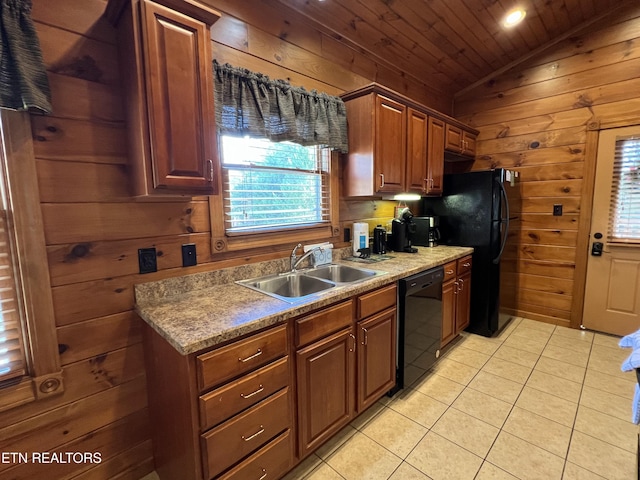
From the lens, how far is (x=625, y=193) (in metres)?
2.83

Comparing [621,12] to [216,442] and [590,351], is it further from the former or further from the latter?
[216,442]

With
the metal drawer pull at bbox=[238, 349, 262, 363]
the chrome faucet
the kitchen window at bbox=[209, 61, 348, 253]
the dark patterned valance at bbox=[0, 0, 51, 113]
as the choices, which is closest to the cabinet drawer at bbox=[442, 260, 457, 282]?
the kitchen window at bbox=[209, 61, 348, 253]

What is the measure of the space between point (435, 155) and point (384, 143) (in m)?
0.85

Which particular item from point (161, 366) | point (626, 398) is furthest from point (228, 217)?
point (626, 398)

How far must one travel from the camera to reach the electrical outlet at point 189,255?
64.7 inches

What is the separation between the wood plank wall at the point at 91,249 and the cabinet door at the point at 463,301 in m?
2.33

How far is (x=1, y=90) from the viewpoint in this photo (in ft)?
3.42

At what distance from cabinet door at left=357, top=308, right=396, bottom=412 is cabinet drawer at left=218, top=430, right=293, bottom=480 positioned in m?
0.55

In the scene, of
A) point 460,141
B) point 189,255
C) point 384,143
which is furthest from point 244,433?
point 460,141

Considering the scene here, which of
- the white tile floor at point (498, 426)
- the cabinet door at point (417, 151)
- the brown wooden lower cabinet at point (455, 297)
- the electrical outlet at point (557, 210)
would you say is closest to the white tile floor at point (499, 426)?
the white tile floor at point (498, 426)

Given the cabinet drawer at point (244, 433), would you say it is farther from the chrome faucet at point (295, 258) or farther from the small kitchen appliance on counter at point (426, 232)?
the small kitchen appliance on counter at point (426, 232)

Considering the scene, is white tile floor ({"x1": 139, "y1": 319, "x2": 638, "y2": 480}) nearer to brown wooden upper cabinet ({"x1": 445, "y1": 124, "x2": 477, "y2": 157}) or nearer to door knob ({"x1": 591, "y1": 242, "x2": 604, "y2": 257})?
door knob ({"x1": 591, "y1": 242, "x2": 604, "y2": 257})

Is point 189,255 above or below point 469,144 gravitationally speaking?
below

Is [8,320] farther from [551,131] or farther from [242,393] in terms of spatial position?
[551,131]
